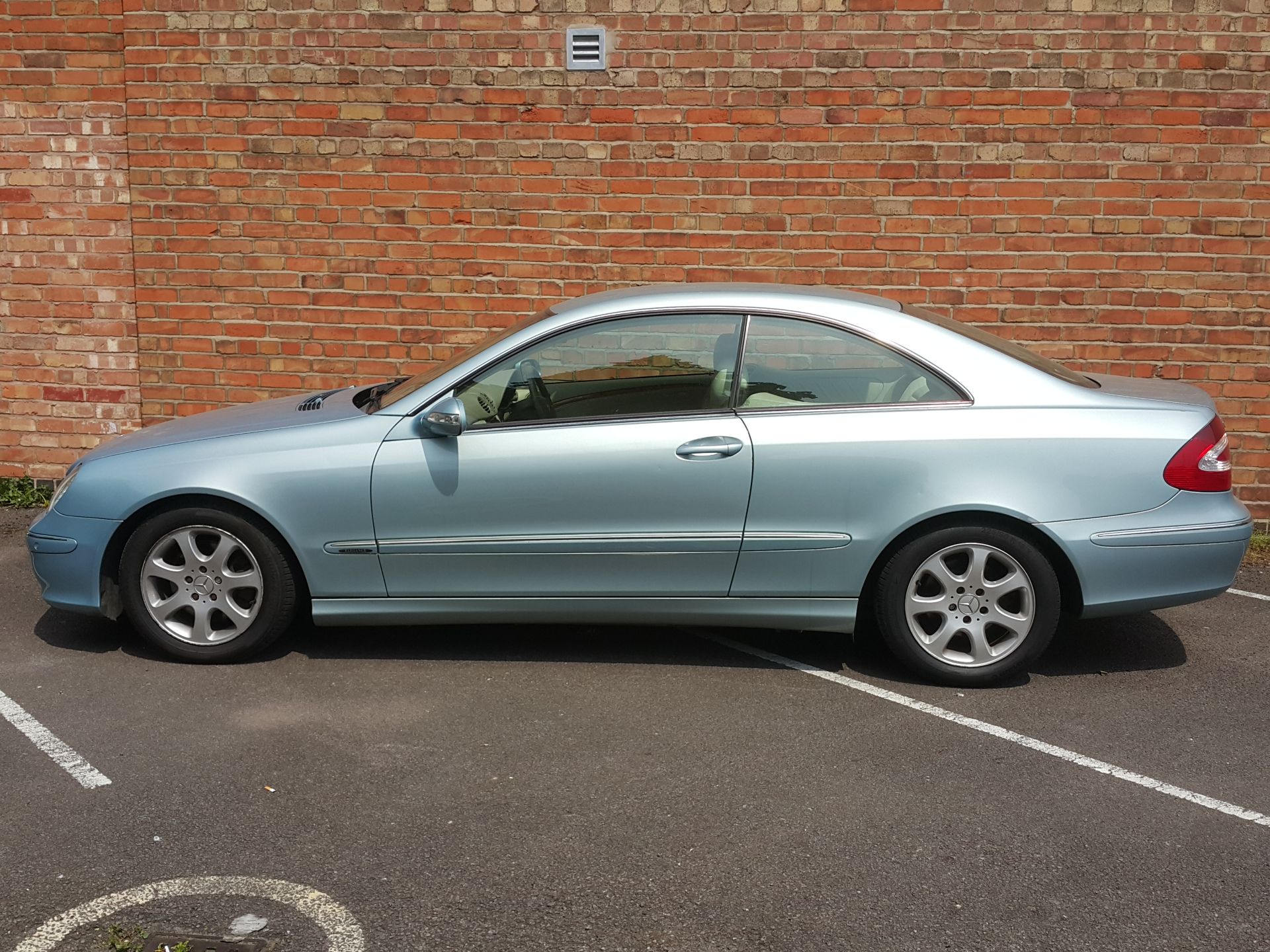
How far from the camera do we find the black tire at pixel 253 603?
5008 millimetres

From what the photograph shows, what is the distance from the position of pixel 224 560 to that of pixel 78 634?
3.50ft

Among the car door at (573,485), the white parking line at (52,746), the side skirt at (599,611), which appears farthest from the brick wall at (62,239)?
the car door at (573,485)

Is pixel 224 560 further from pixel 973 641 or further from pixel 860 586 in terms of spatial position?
pixel 973 641

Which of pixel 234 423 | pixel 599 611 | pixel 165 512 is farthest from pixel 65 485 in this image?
pixel 599 611

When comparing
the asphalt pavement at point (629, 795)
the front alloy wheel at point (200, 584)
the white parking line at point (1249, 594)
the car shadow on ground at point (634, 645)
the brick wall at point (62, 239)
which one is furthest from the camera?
the brick wall at point (62, 239)

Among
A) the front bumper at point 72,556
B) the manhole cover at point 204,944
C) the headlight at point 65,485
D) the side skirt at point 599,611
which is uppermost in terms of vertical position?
the headlight at point 65,485

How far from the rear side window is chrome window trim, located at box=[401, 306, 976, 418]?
17 mm

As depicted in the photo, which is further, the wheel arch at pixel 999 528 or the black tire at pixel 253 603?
the black tire at pixel 253 603

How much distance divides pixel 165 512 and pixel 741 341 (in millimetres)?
2442

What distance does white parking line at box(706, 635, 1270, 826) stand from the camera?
3977mm

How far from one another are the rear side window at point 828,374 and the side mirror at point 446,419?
112 cm

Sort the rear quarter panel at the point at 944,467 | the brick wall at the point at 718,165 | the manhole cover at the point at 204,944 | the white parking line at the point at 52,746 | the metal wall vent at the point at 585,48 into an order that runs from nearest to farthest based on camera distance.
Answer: the manhole cover at the point at 204,944, the white parking line at the point at 52,746, the rear quarter panel at the point at 944,467, the brick wall at the point at 718,165, the metal wall vent at the point at 585,48

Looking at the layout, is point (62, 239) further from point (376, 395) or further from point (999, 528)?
point (999, 528)

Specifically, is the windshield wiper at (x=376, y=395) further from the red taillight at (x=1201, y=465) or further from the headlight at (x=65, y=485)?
the red taillight at (x=1201, y=465)
